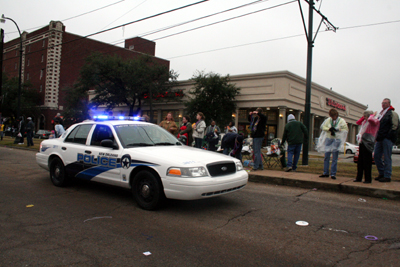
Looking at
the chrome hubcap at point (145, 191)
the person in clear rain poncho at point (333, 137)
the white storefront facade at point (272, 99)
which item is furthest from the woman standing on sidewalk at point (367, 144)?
the white storefront facade at point (272, 99)

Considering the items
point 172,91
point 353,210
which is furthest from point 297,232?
point 172,91

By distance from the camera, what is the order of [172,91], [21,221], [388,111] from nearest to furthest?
1. [21,221]
2. [388,111]
3. [172,91]

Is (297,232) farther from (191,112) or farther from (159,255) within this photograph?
(191,112)

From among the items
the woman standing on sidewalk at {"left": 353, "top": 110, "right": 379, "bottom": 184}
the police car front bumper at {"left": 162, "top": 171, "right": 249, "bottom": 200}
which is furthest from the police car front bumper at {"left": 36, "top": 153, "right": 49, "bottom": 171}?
the woman standing on sidewalk at {"left": 353, "top": 110, "right": 379, "bottom": 184}

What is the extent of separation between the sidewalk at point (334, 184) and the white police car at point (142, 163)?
2.47 metres

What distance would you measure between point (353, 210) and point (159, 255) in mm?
3663

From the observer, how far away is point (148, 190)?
489cm

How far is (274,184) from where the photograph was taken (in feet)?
25.1

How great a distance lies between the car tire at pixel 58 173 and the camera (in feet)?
21.6

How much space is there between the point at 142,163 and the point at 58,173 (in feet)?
9.50

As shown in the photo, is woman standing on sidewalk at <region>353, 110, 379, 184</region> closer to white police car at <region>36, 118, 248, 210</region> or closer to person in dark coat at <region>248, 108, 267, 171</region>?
person in dark coat at <region>248, 108, 267, 171</region>

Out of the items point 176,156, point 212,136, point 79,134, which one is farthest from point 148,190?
point 212,136

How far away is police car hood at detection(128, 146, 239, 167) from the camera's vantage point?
185 inches

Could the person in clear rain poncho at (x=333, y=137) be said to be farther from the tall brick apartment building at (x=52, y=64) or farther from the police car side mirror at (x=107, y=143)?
the tall brick apartment building at (x=52, y=64)
